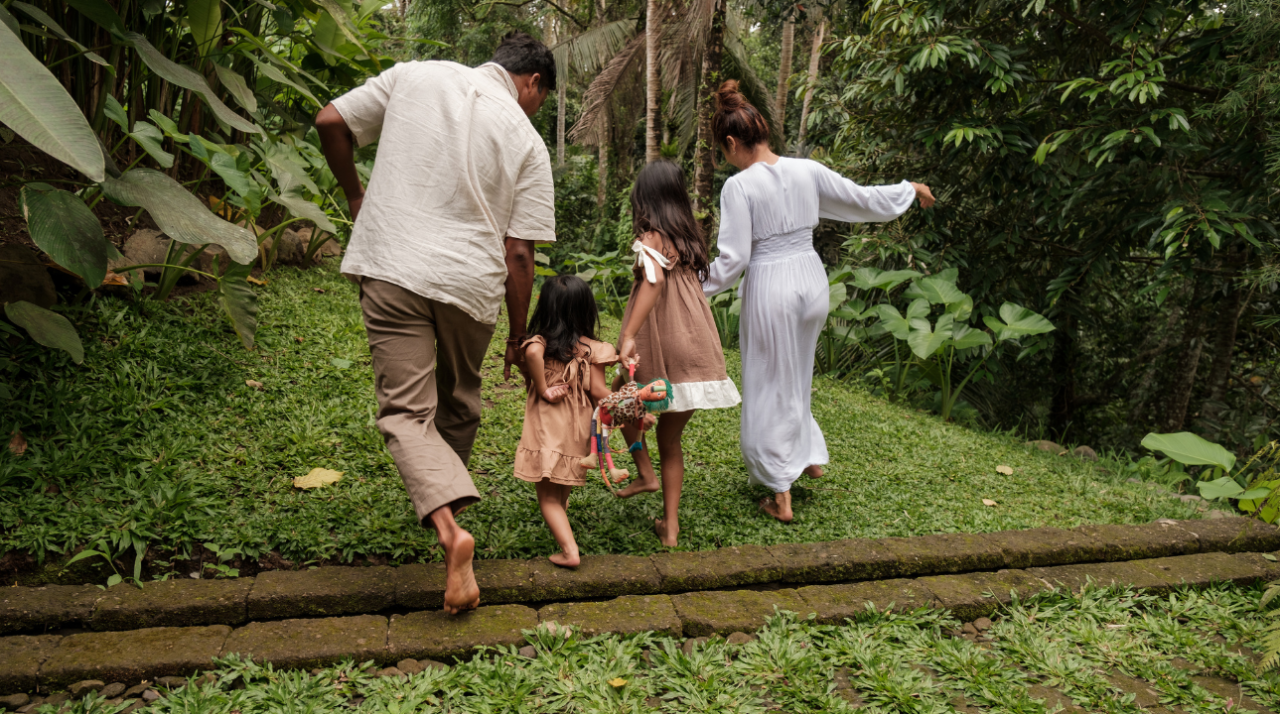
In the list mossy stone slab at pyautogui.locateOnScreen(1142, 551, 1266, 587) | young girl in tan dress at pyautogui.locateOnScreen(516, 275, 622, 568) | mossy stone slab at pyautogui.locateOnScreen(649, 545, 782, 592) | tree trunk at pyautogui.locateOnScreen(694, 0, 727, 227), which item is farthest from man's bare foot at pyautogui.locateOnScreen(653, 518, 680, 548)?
tree trunk at pyautogui.locateOnScreen(694, 0, 727, 227)

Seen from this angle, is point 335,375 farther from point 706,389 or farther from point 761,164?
point 761,164

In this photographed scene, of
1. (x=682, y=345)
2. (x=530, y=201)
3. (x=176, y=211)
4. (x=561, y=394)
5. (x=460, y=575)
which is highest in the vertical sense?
(x=530, y=201)

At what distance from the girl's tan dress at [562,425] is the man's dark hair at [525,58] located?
884 mm

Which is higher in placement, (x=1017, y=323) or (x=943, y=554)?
(x=1017, y=323)

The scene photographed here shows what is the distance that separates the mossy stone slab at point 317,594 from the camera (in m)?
2.37

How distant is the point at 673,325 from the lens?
3023mm

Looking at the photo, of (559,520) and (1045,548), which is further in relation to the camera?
(1045,548)

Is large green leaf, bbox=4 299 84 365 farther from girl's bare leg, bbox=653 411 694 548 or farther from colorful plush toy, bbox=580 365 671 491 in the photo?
girl's bare leg, bbox=653 411 694 548

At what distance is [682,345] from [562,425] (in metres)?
0.60

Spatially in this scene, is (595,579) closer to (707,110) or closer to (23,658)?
(23,658)

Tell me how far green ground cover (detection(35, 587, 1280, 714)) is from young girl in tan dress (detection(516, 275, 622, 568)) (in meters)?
0.48

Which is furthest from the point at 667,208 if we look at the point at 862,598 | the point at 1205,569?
the point at 1205,569

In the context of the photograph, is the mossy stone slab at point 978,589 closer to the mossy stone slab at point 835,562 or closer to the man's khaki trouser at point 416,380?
the mossy stone slab at point 835,562

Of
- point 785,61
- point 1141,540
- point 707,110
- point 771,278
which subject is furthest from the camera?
point 785,61
